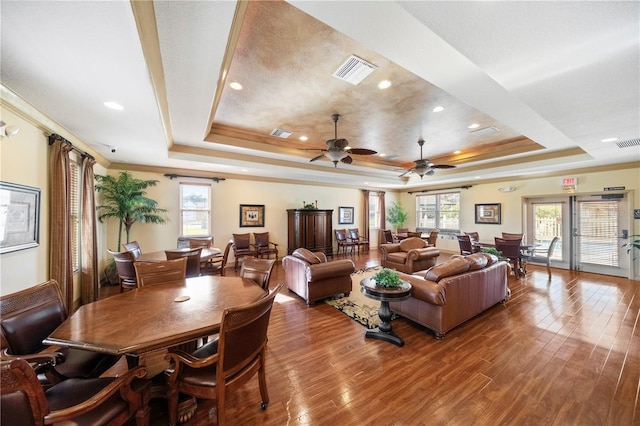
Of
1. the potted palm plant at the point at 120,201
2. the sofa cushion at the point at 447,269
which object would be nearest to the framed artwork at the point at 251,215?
the potted palm plant at the point at 120,201

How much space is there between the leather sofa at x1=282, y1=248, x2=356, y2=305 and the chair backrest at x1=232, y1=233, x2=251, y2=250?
2.81 m

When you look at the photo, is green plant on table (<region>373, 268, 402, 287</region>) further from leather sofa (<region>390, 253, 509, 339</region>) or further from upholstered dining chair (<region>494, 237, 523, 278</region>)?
upholstered dining chair (<region>494, 237, 523, 278</region>)

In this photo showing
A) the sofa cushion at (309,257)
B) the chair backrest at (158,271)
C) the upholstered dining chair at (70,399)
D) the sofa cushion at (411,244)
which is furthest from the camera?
the sofa cushion at (411,244)

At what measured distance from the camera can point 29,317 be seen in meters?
1.60

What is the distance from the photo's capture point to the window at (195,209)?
620cm

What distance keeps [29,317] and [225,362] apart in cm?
Answer: 139

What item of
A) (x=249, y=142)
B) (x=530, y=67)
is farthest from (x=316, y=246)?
(x=530, y=67)

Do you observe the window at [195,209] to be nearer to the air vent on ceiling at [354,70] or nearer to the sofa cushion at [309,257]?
the sofa cushion at [309,257]

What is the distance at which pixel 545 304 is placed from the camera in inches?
152

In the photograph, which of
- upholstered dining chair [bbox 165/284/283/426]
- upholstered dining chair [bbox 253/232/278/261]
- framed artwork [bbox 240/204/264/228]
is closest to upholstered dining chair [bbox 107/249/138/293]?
upholstered dining chair [bbox 165/284/283/426]

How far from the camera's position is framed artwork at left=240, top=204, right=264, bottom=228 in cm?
701

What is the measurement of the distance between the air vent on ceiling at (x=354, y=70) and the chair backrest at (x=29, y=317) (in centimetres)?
312

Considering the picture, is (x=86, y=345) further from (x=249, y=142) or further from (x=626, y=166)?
(x=626, y=166)

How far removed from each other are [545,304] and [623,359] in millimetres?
1521
